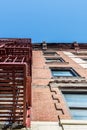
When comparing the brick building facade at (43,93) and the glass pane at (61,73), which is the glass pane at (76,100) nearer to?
the brick building facade at (43,93)

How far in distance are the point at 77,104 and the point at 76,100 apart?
Result: 0.57 metres

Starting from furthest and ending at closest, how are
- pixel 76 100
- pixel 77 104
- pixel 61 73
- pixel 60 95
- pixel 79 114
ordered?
pixel 61 73 < pixel 60 95 < pixel 76 100 < pixel 77 104 < pixel 79 114

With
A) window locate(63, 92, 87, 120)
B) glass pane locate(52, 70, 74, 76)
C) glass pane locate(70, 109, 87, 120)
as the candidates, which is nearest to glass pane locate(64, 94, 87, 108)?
window locate(63, 92, 87, 120)

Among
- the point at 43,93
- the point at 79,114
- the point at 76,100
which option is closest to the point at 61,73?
the point at 43,93

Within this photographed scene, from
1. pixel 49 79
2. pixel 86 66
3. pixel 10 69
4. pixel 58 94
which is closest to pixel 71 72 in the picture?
pixel 86 66

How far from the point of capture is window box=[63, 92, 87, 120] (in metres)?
9.42

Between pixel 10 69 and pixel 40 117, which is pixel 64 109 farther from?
pixel 10 69

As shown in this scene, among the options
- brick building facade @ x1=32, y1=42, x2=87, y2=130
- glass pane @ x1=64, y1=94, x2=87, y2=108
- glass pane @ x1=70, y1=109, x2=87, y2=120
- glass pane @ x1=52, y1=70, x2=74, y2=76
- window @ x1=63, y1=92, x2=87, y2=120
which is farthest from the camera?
glass pane @ x1=52, y1=70, x2=74, y2=76

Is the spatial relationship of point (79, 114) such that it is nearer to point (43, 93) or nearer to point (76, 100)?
point (76, 100)

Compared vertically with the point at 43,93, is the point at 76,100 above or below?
below

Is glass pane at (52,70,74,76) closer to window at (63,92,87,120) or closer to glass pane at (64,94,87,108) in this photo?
window at (63,92,87,120)

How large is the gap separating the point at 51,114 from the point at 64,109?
0.73 m

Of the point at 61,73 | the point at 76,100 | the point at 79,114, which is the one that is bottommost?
the point at 79,114

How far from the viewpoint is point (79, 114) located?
9516 millimetres
